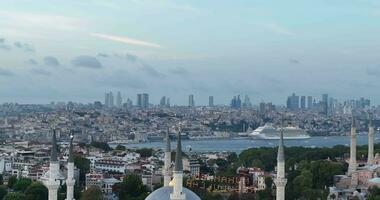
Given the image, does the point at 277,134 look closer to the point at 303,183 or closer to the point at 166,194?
the point at 303,183

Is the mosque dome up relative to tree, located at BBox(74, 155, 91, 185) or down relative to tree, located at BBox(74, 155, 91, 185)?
up

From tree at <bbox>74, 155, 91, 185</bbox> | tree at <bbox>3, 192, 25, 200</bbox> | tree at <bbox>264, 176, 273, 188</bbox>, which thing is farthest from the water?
tree at <bbox>3, 192, 25, 200</bbox>

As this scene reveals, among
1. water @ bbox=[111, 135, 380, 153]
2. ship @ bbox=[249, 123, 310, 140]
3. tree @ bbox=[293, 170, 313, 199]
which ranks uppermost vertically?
tree @ bbox=[293, 170, 313, 199]

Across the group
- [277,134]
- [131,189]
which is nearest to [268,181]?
[131,189]

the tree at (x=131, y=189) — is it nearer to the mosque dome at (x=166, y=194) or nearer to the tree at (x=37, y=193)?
the tree at (x=37, y=193)

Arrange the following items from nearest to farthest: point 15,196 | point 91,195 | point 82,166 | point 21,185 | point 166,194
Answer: point 166,194 → point 15,196 → point 91,195 → point 21,185 → point 82,166

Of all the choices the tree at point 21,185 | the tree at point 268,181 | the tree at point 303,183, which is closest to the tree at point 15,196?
the tree at point 21,185

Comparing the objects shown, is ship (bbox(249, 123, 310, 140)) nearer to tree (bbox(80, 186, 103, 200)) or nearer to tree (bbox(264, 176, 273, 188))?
tree (bbox(264, 176, 273, 188))

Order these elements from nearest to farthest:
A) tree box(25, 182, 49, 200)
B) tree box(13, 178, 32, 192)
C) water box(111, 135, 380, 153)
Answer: tree box(25, 182, 49, 200) < tree box(13, 178, 32, 192) < water box(111, 135, 380, 153)

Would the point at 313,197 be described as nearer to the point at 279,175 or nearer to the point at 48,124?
the point at 279,175

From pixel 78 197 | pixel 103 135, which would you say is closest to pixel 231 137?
pixel 103 135

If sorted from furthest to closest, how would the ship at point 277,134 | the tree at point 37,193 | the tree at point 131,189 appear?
the ship at point 277,134
the tree at point 131,189
the tree at point 37,193
